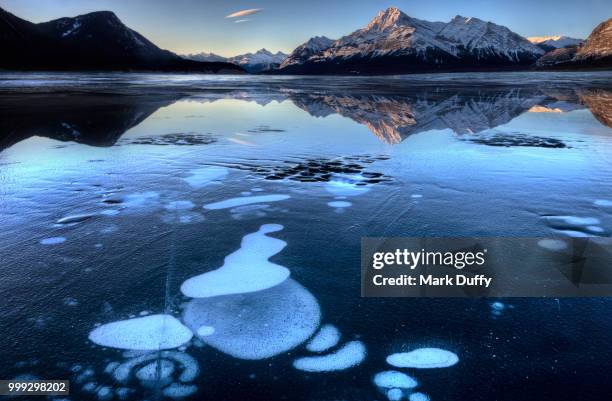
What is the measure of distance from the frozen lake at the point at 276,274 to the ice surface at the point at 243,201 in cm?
5

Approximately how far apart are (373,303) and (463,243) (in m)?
1.79

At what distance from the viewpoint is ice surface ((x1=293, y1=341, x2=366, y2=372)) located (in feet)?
10.1

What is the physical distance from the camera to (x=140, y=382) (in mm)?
2928

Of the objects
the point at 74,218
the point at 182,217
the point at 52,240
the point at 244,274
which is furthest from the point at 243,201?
the point at 52,240

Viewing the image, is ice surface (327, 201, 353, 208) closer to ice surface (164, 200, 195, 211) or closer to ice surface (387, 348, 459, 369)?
ice surface (164, 200, 195, 211)

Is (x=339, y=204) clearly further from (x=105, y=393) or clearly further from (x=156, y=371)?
(x=105, y=393)

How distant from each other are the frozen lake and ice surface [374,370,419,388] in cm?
2

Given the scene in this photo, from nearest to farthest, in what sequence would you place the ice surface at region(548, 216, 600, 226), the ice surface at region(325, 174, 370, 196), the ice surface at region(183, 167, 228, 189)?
the ice surface at region(548, 216, 600, 226)
the ice surface at region(325, 174, 370, 196)
the ice surface at region(183, 167, 228, 189)

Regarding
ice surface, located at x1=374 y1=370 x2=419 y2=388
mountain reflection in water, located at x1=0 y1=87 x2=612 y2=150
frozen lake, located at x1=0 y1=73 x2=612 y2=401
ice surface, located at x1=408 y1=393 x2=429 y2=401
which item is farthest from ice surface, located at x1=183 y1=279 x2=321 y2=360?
mountain reflection in water, located at x1=0 y1=87 x2=612 y2=150

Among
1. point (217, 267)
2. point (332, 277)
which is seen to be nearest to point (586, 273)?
point (332, 277)

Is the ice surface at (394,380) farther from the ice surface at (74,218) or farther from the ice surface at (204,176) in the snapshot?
the ice surface at (204,176)

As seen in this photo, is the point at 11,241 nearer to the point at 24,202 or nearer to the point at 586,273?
the point at 24,202

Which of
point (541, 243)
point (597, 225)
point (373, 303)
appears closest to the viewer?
point (373, 303)

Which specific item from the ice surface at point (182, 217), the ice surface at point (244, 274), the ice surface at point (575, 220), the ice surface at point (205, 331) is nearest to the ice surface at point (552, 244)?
the ice surface at point (575, 220)
